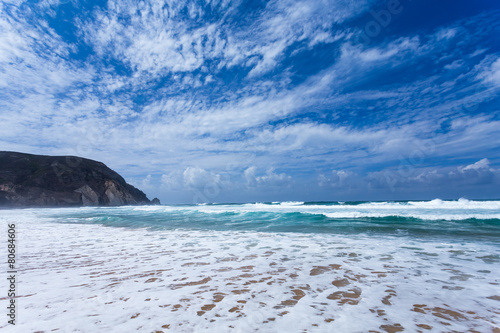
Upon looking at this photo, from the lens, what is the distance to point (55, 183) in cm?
7075

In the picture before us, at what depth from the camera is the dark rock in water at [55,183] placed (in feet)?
208

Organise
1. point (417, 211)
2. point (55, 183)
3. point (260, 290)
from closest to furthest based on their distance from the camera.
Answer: point (260, 290) → point (417, 211) → point (55, 183)

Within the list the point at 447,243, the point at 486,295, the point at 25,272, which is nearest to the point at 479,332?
the point at 486,295

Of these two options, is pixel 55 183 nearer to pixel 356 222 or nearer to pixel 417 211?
pixel 356 222

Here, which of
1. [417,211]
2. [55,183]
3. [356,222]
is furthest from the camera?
[55,183]

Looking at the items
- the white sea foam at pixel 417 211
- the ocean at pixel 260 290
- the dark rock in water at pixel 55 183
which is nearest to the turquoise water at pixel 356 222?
the white sea foam at pixel 417 211

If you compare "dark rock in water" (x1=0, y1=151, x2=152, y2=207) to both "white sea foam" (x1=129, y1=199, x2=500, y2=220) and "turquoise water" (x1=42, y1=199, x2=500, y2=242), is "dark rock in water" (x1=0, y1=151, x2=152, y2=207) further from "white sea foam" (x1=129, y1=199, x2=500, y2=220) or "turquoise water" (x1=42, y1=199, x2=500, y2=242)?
"white sea foam" (x1=129, y1=199, x2=500, y2=220)

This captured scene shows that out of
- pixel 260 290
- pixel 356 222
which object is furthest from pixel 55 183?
pixel 260 290

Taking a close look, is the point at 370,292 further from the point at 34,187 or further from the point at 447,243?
the point at 34,187

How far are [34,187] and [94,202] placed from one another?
14.9 meters

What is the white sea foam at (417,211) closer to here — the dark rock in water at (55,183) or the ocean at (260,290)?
the ocean at (260,290)

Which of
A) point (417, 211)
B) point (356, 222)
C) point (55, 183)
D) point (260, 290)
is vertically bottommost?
point (417, 211)

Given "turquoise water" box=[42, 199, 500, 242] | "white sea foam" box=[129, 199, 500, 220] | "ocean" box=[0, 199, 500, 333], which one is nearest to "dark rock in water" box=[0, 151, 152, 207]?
"turquoise water" box=[42, 199, 500, 242]

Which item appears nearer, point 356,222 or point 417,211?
point 356,222
